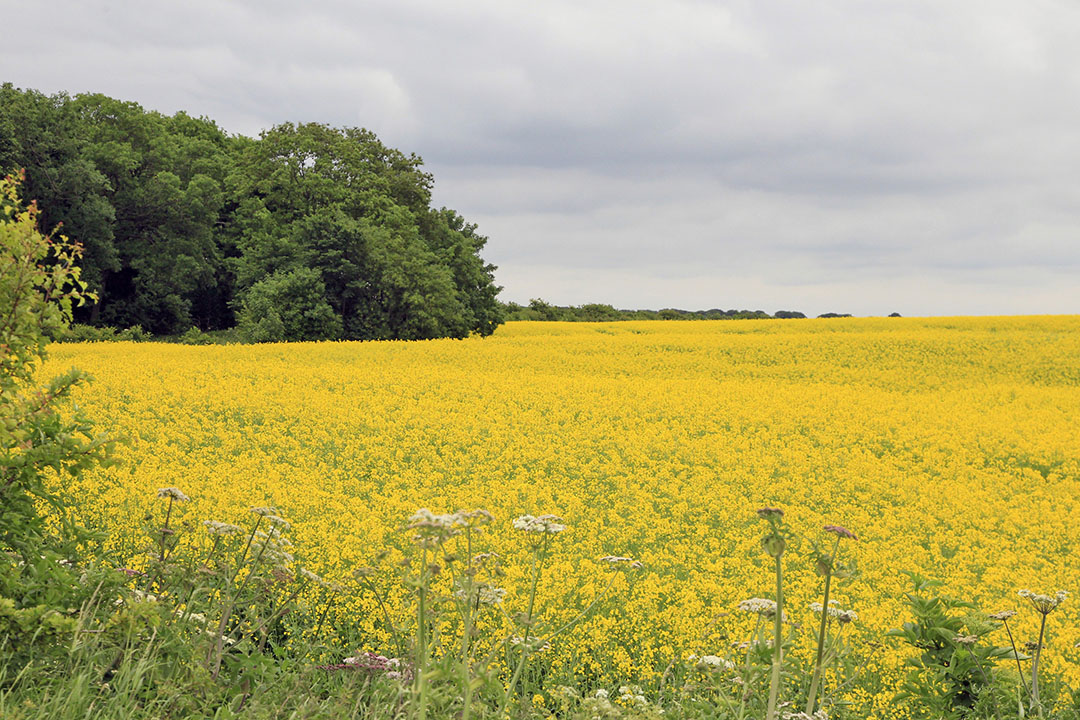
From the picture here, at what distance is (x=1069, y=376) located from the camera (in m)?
22.7

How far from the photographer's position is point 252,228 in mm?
43000

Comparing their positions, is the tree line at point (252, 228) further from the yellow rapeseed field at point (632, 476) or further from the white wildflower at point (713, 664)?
the white wildflower at point (713, 664)

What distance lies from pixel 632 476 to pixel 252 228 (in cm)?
3812

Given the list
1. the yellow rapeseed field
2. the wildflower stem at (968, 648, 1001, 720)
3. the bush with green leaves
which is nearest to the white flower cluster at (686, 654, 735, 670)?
the wildflower stem at (968, 648, 1001, 720)

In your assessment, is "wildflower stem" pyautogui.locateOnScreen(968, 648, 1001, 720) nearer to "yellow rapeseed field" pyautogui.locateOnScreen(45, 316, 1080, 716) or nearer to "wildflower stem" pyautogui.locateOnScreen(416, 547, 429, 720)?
"yellow rapeseed field" pyautogui.locateOnScreen(45, 316, 1080, 716)

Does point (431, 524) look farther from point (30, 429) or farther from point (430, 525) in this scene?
point (30, 429)

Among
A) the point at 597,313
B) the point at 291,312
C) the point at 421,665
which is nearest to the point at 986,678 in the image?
the point at 421,665

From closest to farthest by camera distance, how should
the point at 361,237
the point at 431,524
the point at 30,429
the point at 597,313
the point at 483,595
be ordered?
the point at 431,524 → the point at 483,595 → the point at 30,429 → the point at 361,237 → the point at 597,313

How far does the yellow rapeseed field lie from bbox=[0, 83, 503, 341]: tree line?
15.3m

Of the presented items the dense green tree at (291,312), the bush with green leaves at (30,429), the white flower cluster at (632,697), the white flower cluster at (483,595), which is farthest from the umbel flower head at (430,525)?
the dense green tree at (291,312)

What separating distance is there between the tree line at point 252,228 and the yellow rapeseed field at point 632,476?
1533cm

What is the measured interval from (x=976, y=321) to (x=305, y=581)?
40.3 metres

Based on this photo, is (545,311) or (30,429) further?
(545,311)

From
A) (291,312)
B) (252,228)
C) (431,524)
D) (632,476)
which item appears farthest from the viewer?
(252,228)
